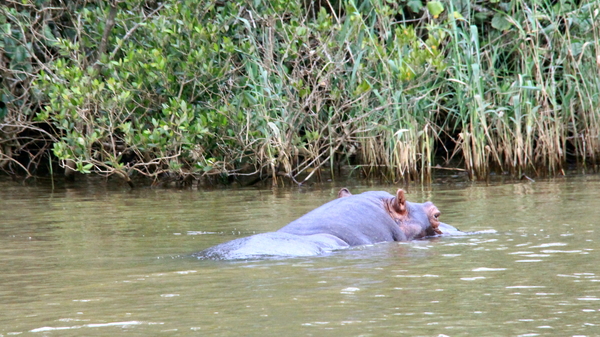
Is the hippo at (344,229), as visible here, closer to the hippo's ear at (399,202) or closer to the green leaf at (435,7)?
the hippo's ear at (399,202)

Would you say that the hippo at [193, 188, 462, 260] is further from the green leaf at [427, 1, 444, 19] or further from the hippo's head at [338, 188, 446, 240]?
the green leaf at [427, 1, 444, 19]

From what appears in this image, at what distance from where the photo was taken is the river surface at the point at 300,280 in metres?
3.46

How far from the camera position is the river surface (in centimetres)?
346

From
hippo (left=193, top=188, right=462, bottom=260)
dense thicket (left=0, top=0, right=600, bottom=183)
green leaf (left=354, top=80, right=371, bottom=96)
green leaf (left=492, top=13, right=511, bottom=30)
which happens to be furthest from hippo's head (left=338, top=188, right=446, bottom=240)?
green leaf (left=492, top=13, right=511, bottom=30)

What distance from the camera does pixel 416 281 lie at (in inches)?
170

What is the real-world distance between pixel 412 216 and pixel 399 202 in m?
0.21

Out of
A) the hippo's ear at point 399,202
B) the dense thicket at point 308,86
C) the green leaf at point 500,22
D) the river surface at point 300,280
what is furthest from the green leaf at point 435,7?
the hippo's ear at point 399,202

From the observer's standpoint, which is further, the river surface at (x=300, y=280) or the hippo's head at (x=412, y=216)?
the hippo's head at (x=412, y=216)

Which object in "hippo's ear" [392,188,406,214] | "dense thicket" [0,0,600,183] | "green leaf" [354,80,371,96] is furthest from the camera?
"dense thicket" [0,0,600,183]

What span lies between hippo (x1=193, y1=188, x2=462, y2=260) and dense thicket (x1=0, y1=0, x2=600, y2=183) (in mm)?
4156

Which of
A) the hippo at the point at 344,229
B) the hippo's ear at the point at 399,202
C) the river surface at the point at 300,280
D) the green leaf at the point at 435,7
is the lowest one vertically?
the river surface at the point at 300,280

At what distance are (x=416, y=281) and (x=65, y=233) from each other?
3.53m

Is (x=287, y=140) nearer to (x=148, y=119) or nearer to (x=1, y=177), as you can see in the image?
(x=148, y=119)

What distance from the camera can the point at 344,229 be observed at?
5.64 metres
